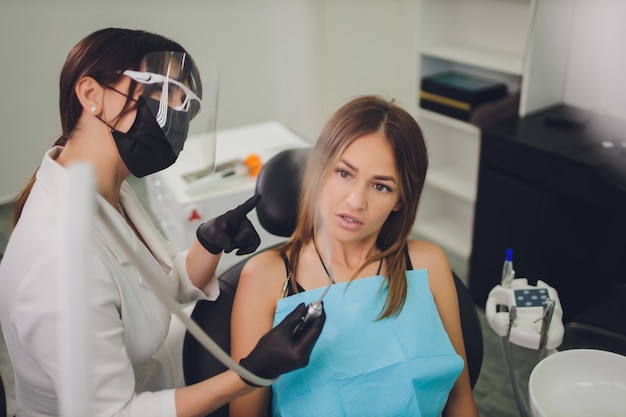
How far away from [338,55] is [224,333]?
2.15 meters

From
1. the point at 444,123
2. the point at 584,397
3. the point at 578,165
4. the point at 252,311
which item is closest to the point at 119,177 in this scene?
the point at 252,311

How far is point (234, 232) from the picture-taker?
131 cm

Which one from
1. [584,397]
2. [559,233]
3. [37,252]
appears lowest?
[559,233]

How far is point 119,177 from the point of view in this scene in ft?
3.73

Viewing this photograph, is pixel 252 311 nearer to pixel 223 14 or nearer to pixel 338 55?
pixel 338 55

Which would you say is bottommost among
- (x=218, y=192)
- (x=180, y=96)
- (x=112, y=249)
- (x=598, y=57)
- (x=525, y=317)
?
(x=218, y=192)

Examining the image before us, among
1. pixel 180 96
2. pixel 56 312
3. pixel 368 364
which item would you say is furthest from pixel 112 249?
pixel 368 364

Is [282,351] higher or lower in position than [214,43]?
lower

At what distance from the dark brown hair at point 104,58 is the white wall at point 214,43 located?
1.84m

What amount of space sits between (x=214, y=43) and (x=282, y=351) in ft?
9.48

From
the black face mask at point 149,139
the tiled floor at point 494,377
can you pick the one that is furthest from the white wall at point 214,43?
the black face mask at point 149,139

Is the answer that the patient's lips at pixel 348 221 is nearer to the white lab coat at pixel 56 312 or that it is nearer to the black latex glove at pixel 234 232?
the black latex glove at pixel 234 232

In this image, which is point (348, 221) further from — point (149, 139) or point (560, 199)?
point (560, 199)

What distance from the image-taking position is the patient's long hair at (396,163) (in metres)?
1.25
